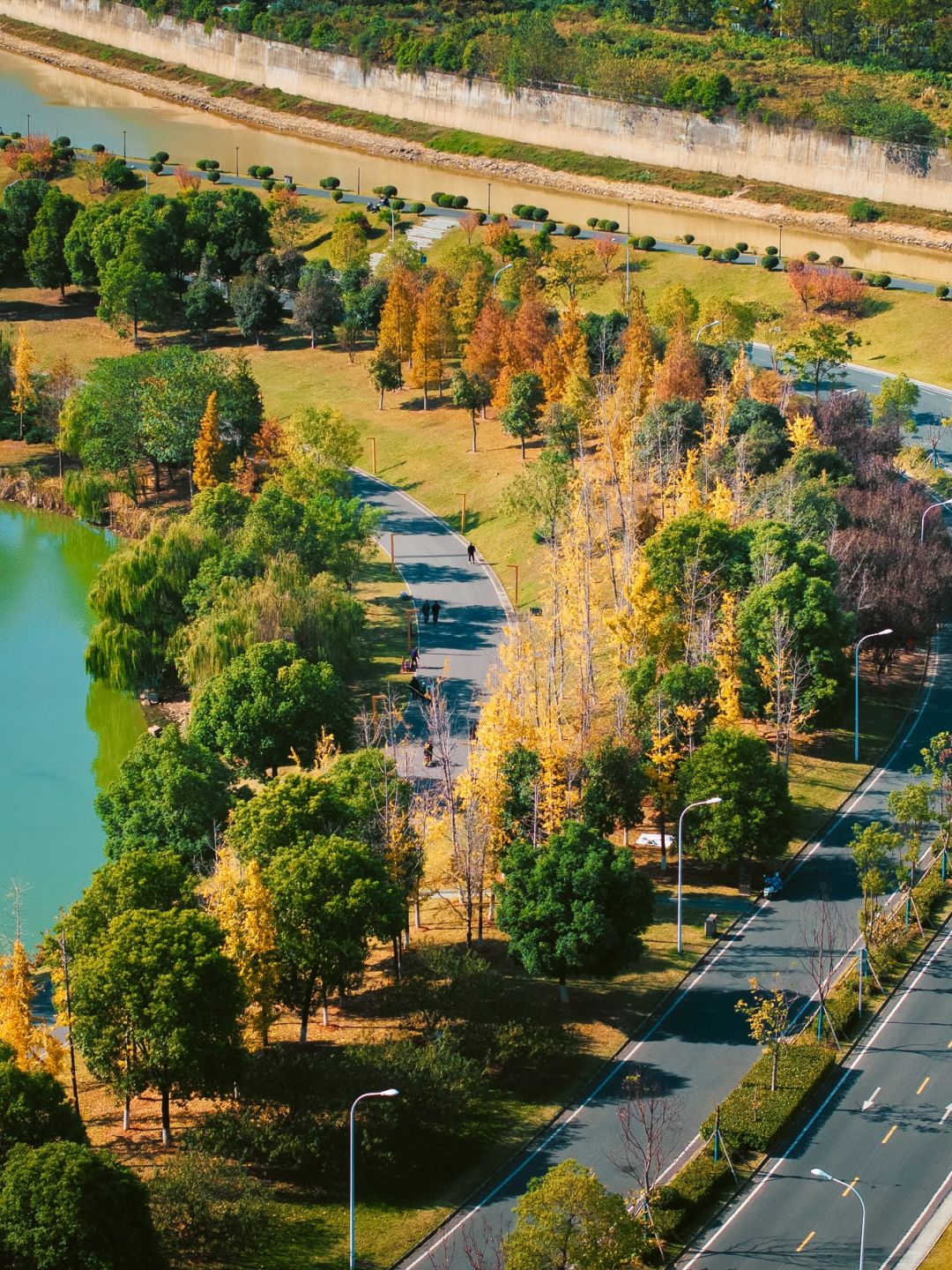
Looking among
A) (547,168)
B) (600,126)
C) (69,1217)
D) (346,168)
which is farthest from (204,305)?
(69,1217)

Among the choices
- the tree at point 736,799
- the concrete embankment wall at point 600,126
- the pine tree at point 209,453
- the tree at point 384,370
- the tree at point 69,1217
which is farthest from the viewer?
the concrete embankment wall at point 600,126

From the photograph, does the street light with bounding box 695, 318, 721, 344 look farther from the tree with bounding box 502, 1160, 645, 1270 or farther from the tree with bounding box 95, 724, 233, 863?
the tree with bounding box 502, 1160, 645, 1270

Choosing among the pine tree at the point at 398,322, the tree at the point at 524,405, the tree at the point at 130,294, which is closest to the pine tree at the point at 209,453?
the tree at the point at 524,405

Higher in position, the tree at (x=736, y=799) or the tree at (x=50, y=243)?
the tree at (x=50, y=243)

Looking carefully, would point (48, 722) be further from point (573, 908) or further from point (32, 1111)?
point (32, 1111)

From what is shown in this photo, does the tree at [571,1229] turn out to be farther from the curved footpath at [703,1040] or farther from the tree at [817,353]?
the tree at [817,353]

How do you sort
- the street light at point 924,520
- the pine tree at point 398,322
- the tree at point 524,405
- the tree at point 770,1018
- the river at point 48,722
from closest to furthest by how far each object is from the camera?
1. the tree at point 770,1018
2. the river at point 48,722
3. the street light at point 924,520
4. the tree at point 524,405
5. the pine tree at point 398,322

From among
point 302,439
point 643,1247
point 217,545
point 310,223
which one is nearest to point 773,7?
point 310,223
